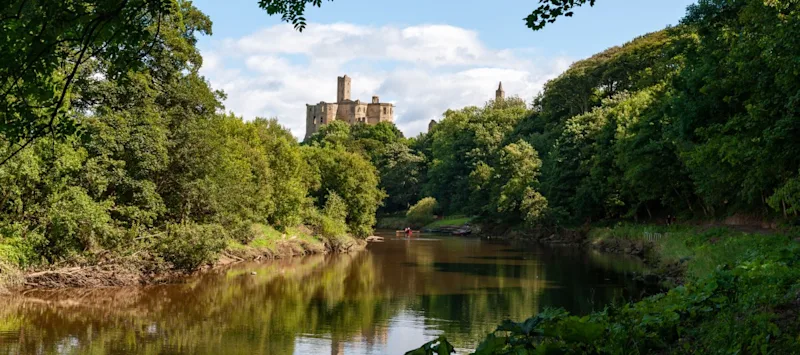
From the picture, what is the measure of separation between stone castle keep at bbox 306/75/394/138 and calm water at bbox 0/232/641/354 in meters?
129

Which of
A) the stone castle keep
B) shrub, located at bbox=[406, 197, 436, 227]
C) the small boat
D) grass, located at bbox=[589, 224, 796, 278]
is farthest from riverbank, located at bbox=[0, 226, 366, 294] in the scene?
the stone castle keep

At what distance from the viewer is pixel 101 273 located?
25.1 m

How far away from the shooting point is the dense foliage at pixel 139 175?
75.5ft

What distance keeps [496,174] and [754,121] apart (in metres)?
46.5

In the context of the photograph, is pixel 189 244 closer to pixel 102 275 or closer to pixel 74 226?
pixel 102 275

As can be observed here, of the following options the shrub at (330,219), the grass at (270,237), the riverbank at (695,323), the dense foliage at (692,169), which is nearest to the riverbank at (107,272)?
the grass at (270,237)

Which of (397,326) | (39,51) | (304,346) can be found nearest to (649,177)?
(397,326)

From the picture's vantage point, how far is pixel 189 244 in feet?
92.4

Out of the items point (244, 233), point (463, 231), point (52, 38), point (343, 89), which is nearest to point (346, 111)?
point (343, 89)

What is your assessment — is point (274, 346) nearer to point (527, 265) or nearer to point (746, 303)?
point (746, 303)

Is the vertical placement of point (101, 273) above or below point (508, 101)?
below

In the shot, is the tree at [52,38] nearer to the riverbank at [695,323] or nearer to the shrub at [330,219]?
the riverbank at [695,323]

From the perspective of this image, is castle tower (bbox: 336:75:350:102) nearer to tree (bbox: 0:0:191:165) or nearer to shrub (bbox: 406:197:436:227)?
shrub (bbox: 406:197:436:227)

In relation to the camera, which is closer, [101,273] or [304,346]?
[304,346]
